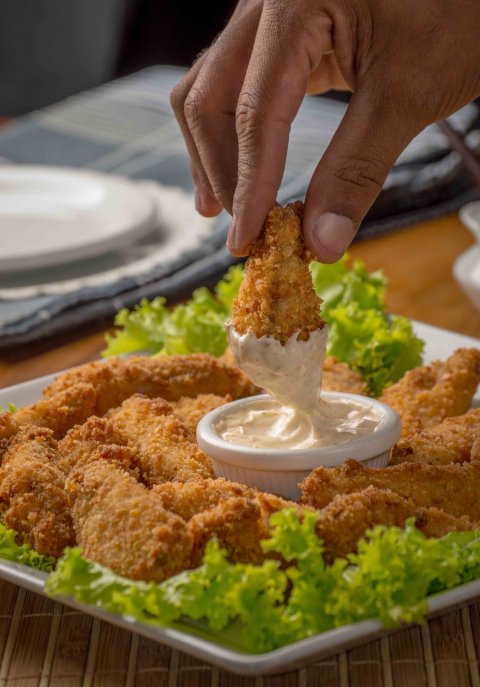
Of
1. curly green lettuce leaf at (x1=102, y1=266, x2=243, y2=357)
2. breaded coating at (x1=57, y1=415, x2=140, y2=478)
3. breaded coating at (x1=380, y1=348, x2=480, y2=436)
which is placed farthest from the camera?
curly green lettuce leaf at (x1=102, y1=266, x2=243, y2=357)

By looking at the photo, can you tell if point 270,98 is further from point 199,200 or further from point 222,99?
point 199,200

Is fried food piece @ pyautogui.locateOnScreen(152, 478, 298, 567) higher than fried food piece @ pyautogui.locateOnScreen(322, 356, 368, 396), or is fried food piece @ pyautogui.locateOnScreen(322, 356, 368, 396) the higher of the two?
fried food piece @ pyautogui.locateOnScreen(152, 478, 298, 567)

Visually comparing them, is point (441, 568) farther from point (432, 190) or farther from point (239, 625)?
point (432, 190)

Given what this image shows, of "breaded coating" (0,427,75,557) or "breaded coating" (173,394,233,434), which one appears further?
"breaded coating" (173,394,233,434)

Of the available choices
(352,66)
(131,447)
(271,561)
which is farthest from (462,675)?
(352,66)

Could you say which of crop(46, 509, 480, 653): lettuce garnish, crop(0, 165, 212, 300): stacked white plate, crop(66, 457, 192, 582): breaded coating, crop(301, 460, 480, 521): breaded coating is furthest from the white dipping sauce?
crop(0, 165, 212, 300): stacked white plate

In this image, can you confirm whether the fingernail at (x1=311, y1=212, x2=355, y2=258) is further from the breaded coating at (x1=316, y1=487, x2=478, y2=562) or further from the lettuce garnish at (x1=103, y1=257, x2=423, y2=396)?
the lettuce garnish at (x1=103, y1=257, x2=423, y2=396)

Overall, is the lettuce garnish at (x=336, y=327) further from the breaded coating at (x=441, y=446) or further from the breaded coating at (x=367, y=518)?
the breaded coating at (x=367, y=518)

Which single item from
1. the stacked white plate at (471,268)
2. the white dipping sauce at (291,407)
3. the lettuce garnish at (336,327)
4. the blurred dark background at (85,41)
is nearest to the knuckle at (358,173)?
the white dipping sauce at (291,407)
